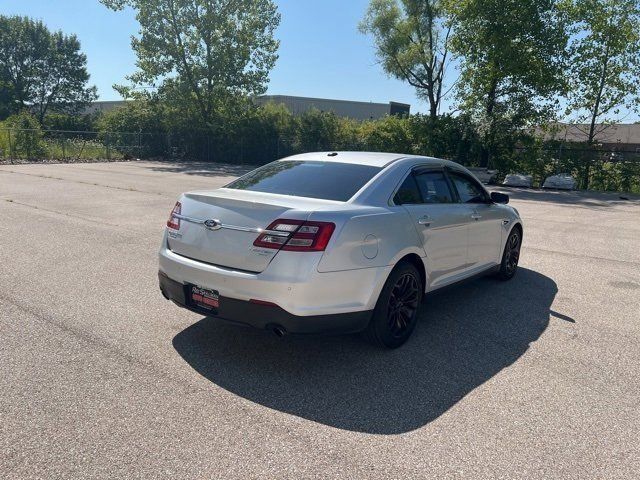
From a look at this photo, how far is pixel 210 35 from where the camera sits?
1277 inches

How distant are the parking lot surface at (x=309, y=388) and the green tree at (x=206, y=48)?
29002 mm

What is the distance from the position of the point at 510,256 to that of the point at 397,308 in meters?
2.98

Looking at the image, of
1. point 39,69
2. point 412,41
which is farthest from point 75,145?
point 39,69

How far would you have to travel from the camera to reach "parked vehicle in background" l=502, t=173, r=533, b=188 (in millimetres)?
23969

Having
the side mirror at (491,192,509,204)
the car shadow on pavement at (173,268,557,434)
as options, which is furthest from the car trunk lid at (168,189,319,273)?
the side mirror at (491,192,509,204)

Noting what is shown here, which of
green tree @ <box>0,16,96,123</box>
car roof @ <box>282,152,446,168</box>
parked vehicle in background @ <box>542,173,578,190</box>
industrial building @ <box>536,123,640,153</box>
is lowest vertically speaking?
parked vehicle in background @ <box>542,173,578,190</box>

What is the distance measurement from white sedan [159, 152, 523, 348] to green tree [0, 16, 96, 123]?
67.0 meters

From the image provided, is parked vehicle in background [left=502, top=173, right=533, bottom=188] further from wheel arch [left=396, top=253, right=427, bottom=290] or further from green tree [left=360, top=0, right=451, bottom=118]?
wheel arch [left=396, top=253, right=427, bottom=290]

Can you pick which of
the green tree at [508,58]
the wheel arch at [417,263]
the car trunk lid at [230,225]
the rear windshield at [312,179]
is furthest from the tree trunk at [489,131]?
the car trunk lid at [230,225]

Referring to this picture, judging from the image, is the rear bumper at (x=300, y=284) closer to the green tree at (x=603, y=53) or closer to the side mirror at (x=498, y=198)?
the side mirror at (x=498, y=198)

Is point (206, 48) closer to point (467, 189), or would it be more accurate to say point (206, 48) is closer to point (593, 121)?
point (593, 121)

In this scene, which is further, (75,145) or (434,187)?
(75,145)

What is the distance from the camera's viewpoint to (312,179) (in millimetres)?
4570

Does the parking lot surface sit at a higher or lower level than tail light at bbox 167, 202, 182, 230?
lower
